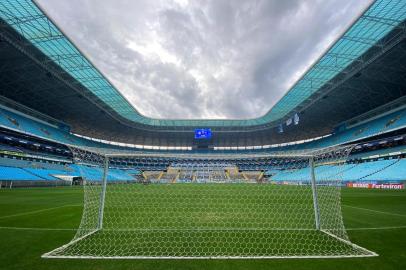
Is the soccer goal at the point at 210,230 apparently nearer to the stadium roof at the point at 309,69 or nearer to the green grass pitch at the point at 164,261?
the green grass pitch at the point at 164,261

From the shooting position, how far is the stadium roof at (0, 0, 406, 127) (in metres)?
17.4

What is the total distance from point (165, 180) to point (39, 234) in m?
22.4

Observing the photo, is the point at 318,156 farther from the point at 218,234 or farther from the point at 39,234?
the point at 39,234

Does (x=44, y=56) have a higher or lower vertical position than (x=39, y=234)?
higher

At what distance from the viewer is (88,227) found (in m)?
6.18

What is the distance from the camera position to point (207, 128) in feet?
192

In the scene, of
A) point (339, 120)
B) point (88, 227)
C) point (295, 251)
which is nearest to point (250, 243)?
point (295, 251)

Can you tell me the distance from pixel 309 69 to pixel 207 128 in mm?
33809

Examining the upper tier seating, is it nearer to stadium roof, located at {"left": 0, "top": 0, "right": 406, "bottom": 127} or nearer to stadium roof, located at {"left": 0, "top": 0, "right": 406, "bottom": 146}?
stadium roof, located at {"left": 0, "top": 0, "right": 406, "bottom": 146}

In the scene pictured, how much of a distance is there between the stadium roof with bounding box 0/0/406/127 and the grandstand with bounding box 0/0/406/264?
0.11 metres

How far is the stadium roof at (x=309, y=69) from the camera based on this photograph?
57.1 ft

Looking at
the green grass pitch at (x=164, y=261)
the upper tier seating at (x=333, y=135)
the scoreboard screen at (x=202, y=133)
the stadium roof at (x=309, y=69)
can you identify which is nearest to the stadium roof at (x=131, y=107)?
the stadium roof at (x=309, y=69)

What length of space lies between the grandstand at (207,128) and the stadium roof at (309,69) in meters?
0.11

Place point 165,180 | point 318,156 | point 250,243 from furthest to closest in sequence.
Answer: point 165,180, point 318,156, point 250,243
